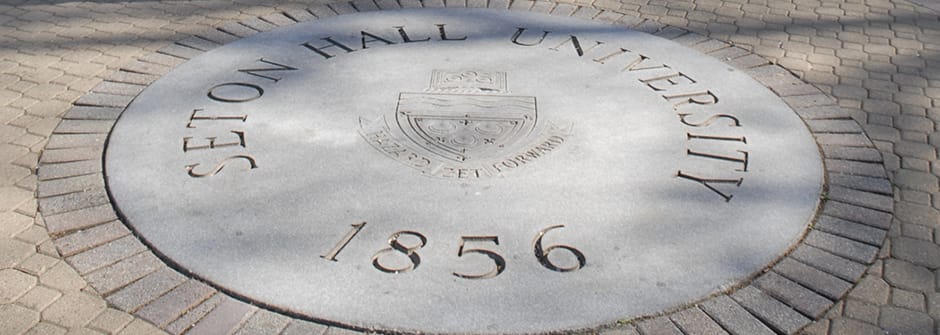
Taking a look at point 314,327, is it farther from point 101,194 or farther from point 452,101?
point 452,101

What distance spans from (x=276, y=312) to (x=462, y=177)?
1.09m

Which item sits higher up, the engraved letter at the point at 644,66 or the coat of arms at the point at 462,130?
the engraved letter at the point at 644,66

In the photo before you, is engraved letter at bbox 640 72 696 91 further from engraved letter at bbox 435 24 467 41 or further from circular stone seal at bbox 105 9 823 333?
engraved letter at bbox 435 24 467 41

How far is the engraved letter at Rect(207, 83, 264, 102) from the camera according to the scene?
428 centimetres

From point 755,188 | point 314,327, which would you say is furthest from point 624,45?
point 314,327

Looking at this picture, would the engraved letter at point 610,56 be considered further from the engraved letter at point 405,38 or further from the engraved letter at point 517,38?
the engraved letter at point 405,38

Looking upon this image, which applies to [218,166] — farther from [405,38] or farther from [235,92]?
[405,38]

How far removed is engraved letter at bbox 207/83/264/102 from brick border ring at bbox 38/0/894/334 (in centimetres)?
43

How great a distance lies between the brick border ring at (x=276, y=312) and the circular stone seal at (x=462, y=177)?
0.21 feet

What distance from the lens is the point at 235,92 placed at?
435cm

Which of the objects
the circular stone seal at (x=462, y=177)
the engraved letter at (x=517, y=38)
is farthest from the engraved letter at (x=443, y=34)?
the engraved letter at (x=517, y=38)

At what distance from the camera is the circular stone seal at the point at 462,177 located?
300cm

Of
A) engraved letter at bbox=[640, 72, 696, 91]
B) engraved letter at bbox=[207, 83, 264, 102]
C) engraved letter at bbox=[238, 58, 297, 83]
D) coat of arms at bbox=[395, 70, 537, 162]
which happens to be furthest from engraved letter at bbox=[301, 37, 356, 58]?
engraved letter at bbox=[640, 72, 696, 91]

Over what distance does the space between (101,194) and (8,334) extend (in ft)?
2.82
